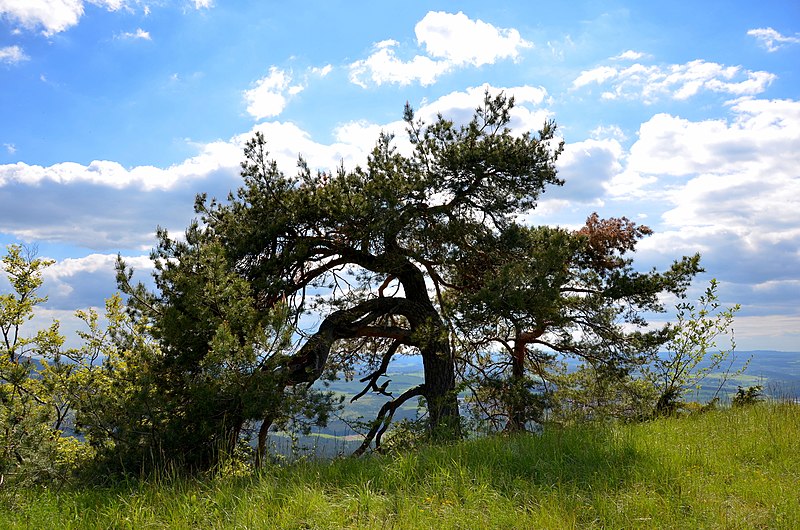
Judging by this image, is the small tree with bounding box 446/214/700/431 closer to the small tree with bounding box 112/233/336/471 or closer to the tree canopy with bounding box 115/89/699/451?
the tree canopy with bounding box 115/89/699/451

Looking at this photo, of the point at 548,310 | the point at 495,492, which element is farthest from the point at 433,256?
the point at 495,492

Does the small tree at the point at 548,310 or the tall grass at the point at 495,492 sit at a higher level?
the small tree at the point at 548,310

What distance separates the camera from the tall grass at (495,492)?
461 centimetres

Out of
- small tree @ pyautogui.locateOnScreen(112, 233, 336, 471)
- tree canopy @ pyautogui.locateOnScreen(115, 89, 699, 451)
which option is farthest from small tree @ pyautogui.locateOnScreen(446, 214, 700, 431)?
small tree @ pyautogui.locateOnScreen(112, 233, 336, 471)

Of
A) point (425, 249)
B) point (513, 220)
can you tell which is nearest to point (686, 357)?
point (513, 220)

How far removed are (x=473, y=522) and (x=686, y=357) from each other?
6403mm

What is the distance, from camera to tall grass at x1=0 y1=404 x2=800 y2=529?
4613 mm

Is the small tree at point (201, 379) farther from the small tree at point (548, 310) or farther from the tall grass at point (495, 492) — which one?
the small tree at point (548, 310)

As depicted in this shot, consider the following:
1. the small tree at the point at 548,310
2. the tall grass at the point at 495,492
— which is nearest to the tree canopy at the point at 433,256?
the small tree at the point at 548,310

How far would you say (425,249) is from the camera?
10688 mm

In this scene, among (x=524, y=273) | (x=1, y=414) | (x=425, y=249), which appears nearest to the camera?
(x=1, y=414)

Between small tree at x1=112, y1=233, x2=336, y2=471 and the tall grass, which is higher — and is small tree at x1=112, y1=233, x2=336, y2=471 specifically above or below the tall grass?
above

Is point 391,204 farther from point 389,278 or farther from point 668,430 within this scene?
point 668,430

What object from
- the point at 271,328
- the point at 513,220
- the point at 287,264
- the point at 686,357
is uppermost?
the point at 513,220
